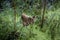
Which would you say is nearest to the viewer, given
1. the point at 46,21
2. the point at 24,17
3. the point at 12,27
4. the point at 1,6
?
the point at 24,17

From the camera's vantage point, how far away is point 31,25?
2.20 m

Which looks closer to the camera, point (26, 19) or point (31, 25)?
point (26, 19)

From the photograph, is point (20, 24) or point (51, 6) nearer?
point (20, 24)

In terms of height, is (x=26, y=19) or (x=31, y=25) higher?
(x=26, y=19)

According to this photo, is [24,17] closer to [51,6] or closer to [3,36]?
[3,36]

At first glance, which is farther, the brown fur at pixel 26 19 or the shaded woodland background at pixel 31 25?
the shaded woodland background at pixel 31 25

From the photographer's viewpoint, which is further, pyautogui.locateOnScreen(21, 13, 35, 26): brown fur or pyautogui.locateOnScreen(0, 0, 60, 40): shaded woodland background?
pyautogui.locateOnScreen(0, 0, 60, 40): shaded woodland background

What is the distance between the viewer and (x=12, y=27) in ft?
7.01

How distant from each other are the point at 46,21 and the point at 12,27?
1.48 feet

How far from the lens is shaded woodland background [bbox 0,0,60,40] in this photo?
211 centimetres

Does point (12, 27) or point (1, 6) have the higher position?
point (1, 6)

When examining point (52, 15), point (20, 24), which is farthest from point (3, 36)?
point (52, 15)

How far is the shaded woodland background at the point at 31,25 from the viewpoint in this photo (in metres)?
2.11

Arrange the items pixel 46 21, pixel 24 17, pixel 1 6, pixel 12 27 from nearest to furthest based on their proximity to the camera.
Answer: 1. pixel 24 17
2. pixel 12 27
3. pixel 46 21
4. pixel 1 6
